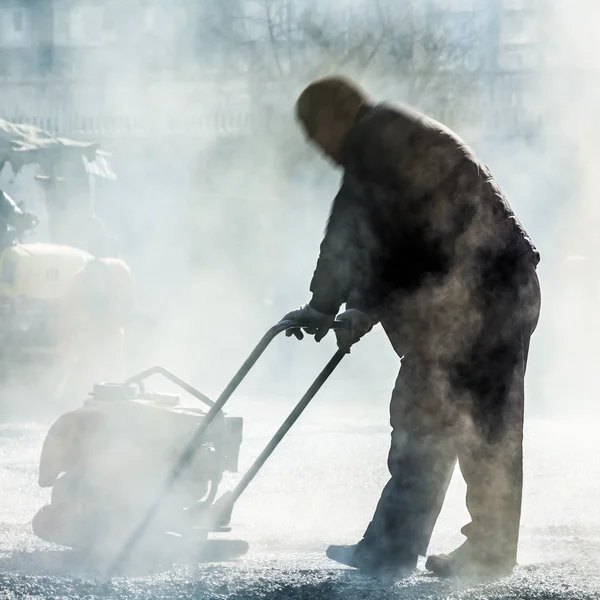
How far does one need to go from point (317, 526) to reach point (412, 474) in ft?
3.52

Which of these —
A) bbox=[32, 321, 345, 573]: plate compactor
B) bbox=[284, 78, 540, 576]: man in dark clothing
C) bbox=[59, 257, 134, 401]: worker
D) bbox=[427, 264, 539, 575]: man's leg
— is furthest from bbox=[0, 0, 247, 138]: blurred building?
bbox=[427, 264, 539, 575]: man's leg

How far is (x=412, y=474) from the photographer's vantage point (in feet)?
13.6

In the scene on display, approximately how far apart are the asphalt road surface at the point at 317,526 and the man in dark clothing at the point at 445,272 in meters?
0.26

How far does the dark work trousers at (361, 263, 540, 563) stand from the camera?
398 cm

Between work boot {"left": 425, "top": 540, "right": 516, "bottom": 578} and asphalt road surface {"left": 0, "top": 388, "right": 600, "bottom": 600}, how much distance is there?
5cm

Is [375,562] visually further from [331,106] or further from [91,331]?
[91,331]

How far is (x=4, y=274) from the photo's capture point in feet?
41.3

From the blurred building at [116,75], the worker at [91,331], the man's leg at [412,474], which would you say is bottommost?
the man's leg at [412,474]

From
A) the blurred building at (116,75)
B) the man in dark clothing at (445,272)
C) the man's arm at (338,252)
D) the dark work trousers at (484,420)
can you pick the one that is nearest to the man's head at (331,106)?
the man in dark clothing at (445,272)

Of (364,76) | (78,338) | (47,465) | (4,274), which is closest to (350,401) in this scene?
(78,338)

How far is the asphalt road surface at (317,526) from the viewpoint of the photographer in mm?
3639

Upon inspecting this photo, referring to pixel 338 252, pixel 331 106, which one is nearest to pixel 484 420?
pixel 338 252

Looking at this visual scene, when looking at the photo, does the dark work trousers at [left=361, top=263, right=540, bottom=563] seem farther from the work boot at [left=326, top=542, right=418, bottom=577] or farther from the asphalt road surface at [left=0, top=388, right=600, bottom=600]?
the asphalt road surface at [left=0, top=388, right=600, bottom=600]

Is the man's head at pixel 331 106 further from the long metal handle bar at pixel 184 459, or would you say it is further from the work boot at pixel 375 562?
the work boot at pixel 375 562
